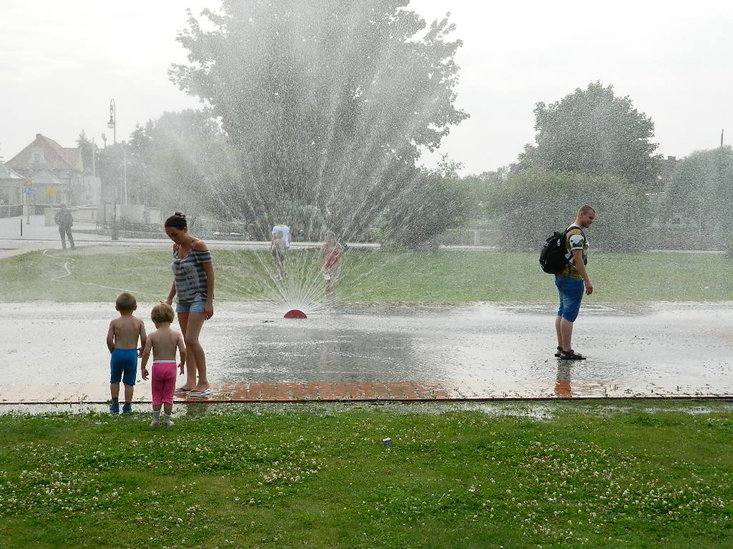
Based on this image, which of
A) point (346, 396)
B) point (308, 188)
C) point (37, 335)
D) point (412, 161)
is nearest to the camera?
point (346, 396)

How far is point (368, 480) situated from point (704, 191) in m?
63.4

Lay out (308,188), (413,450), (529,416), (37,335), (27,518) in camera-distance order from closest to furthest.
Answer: (27,518), (413,450), (529,416), (37,335), (308,188)

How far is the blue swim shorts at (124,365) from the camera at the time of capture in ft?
22.3

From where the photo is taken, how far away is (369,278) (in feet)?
80.8

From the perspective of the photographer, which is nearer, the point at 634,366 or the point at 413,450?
the point at 413,450

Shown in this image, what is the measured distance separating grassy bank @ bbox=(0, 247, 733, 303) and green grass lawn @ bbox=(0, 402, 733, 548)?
1099 centimetres

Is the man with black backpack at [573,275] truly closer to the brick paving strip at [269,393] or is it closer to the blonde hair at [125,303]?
the brick paving strip at [269,393]

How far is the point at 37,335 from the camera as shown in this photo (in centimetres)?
1112

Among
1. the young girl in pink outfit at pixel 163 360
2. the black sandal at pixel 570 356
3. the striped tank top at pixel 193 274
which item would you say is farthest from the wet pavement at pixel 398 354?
the striped tank top at pixel 193 274

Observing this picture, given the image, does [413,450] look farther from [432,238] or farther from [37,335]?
[432,238]

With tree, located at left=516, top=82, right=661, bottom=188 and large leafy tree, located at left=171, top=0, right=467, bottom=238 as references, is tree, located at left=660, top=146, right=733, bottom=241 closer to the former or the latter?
tree, located at left=516, top=82, right=661, bottom=188

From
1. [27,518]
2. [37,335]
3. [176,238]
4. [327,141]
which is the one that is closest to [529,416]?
[176,238]

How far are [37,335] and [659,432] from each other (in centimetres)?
841

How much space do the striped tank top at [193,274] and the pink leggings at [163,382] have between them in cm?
100
